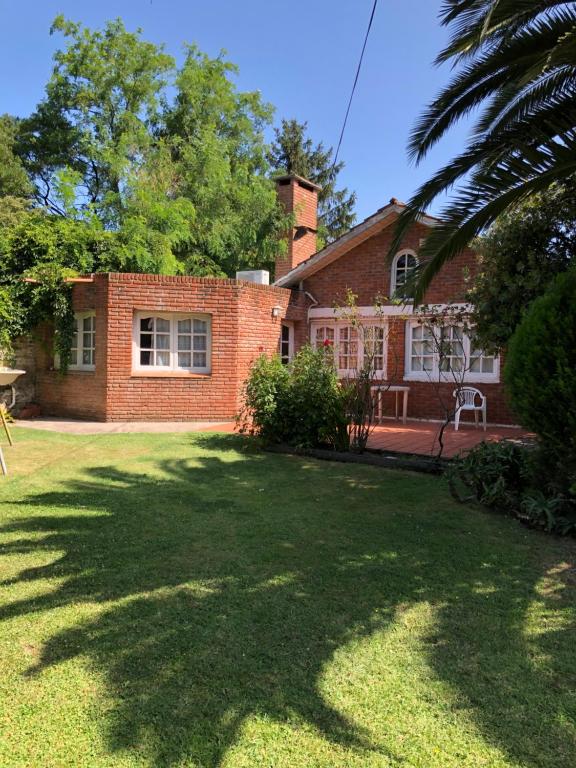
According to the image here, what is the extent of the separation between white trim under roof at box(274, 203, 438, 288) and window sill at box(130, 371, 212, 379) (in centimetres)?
395

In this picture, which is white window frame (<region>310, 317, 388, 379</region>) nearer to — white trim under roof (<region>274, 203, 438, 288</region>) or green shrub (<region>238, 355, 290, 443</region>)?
white trim under roof (<region>274, 203, 438, 288</region>)

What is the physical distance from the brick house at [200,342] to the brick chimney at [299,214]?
4651 millimetres

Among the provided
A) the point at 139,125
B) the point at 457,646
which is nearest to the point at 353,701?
the point at 457,646

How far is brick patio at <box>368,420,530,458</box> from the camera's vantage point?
349 inches

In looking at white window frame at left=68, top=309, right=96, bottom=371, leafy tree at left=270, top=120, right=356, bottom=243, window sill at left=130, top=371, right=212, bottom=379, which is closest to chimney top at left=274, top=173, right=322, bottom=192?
white window frame at left=68, top=309, right=96, bottom=371

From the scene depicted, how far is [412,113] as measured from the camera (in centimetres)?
635

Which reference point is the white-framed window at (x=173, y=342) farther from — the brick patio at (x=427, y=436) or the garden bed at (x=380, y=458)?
the brick patio at (x=427, y=436)

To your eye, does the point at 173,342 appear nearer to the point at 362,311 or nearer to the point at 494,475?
the point at 362,311

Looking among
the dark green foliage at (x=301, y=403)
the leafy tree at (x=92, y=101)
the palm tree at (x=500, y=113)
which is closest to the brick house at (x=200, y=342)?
the dark green foliage at (x=301, y=403)

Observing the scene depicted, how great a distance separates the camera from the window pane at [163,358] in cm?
1255

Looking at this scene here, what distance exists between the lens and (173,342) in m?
12.6

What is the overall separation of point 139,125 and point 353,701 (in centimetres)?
2854

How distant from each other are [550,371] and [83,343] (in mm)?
11146

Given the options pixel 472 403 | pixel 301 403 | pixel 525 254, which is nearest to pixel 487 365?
pixel 472 403
